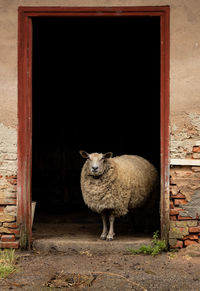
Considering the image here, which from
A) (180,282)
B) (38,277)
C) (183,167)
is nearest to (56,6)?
(183,167)

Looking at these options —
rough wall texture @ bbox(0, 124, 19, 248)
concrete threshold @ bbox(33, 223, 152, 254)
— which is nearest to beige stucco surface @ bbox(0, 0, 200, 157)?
rough wall texture @ bbox(0, 124, 19, 248)

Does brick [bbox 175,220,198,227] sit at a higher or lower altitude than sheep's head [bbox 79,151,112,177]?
lower

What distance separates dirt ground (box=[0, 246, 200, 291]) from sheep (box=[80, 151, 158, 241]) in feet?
2.54

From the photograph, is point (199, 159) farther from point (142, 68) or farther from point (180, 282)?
point (142, 68)

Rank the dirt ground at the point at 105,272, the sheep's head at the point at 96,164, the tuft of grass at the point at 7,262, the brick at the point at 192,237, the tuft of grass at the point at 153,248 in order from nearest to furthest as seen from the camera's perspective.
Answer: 1. the dirt ground at the point at 105,272
2. the tuft of grass at the point at 7,262
3. the tuft of grass at the point at 153,248
4. the brick at the point at 192,237
5. the sheep's head at the point at 96,164

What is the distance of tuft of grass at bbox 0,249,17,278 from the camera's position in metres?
4.92

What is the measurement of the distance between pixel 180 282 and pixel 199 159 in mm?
1957

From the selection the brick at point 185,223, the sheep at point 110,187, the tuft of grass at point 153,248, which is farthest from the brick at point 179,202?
the sheep at point 110,187

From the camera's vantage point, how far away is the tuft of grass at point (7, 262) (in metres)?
4.92

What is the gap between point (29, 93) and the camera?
607 cm

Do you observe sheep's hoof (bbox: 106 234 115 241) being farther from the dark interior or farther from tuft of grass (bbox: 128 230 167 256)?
the dark interior

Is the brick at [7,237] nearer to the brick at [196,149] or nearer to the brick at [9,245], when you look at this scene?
the brick at [9,245]

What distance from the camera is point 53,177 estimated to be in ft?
34.2

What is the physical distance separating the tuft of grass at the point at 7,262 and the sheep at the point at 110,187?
147cm
